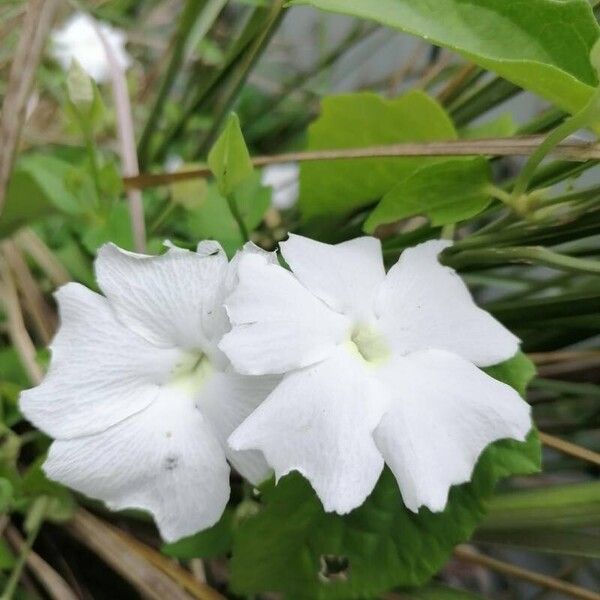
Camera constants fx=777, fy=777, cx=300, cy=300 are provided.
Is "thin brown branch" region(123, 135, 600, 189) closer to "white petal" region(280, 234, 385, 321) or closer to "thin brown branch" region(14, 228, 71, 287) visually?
"white petal" region(280, 234, 385, 321)

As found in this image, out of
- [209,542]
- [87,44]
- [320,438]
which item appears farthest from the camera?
[87,44]

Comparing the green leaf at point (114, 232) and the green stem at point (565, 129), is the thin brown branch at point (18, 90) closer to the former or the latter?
the green leaf at point (114, 232)

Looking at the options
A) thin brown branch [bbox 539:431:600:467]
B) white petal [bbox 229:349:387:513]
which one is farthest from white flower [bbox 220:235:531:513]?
thin brown branch [bbox 539:431:600:467]

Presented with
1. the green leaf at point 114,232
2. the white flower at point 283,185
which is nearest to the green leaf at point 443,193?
the green leaf at point 114,232

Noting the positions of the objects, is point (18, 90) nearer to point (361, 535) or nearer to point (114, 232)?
point (114, 232)

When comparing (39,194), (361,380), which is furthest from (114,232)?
(361,380)

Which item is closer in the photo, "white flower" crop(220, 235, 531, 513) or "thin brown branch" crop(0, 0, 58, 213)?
"white flower" crop(220, 235, 531, 513)
